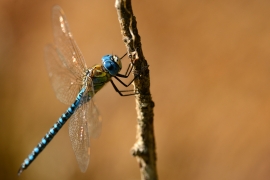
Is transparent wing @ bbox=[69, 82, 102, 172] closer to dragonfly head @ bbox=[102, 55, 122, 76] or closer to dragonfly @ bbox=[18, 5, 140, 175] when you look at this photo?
dragonfly @ bbox=[18, 5, 140, 175]

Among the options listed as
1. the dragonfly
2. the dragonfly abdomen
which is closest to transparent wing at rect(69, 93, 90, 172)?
the dragonfly

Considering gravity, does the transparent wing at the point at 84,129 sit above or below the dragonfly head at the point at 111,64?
below

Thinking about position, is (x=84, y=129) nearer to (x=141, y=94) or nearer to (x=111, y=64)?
(x=111, y=64)

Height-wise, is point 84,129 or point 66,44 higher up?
point 66,44

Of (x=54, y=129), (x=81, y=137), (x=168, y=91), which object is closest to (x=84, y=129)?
(x=81, y=137)

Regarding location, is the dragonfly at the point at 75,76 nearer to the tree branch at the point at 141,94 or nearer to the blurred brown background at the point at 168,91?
the tree branch at the point at 141,94

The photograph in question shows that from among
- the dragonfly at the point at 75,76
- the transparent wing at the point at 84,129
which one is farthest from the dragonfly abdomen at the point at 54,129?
the transparent wing at the point at 84,129

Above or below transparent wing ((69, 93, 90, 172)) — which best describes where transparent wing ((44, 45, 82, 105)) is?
above

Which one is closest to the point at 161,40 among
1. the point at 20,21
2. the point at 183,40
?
the point at 183,40
